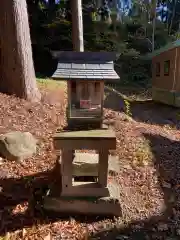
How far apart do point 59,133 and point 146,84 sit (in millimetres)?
12982

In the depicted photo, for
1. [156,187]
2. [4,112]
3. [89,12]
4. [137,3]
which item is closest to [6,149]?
[4,112]

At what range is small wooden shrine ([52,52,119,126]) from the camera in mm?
3020

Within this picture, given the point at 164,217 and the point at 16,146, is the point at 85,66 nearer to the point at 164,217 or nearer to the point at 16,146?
the point at 16,146

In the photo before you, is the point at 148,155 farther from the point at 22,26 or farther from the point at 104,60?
the point at 22,26

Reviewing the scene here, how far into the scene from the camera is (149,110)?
9617 millimetres

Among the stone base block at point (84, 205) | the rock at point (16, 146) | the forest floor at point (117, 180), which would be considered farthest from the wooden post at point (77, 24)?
the stone base block at point (84, 205)

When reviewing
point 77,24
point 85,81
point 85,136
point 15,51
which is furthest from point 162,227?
point 77,24

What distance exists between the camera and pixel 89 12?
45.5ft

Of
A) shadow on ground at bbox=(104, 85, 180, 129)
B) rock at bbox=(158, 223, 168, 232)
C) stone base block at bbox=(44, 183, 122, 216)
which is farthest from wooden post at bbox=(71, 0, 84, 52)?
rock at bbox=(158, 223, 168, 232)

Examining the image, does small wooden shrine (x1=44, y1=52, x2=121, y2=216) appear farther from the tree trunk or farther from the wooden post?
the wooden post

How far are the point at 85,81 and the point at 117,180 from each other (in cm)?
204

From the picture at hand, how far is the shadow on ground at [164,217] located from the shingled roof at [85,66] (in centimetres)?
212

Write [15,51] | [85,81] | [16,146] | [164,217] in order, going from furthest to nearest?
[15,51] → [16,146] → [164,217] → [85,81]

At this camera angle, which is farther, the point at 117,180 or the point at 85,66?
the point at 117,180
